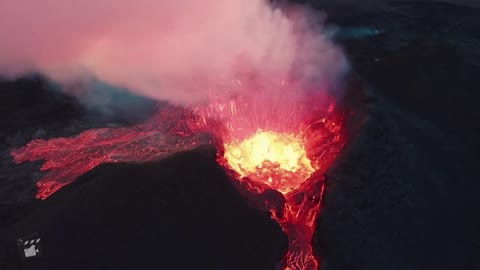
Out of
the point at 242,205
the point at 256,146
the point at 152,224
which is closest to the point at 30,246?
the point at 152,224

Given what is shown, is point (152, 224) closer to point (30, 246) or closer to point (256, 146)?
point (30, 246)

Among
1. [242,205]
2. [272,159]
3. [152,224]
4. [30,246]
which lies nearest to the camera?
[30,246]

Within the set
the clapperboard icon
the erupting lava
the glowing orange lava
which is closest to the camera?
the clapperboard icon

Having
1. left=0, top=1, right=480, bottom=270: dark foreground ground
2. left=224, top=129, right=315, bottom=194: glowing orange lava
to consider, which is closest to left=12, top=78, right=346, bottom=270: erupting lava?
left=224, top=129, right=315, bottom=194: glowing orange lava

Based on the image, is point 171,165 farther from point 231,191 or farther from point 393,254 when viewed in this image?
point 393,254

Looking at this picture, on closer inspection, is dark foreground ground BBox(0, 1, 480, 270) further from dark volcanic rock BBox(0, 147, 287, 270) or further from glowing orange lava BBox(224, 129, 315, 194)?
glowing orange lava BBox(224, 129, 315, 194)

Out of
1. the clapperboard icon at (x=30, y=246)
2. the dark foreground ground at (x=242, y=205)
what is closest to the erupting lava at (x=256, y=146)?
the dark foreground ground at (x=242, y=205)
